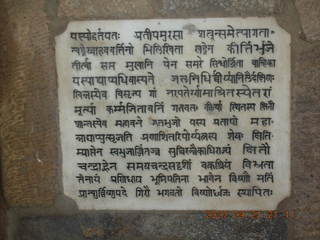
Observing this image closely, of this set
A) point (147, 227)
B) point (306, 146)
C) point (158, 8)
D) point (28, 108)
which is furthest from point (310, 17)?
point (28, 108)

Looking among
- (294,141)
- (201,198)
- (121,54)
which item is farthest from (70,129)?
(294,141)

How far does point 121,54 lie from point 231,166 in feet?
2.69

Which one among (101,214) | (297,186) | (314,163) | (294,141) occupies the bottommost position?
(101,214)

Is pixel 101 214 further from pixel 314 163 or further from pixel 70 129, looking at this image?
pixel 314 163

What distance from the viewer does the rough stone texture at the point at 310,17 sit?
5.67ft

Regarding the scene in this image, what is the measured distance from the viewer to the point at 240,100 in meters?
1.76

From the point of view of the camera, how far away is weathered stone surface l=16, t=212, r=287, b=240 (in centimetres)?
183

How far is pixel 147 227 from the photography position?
6.12 ft
